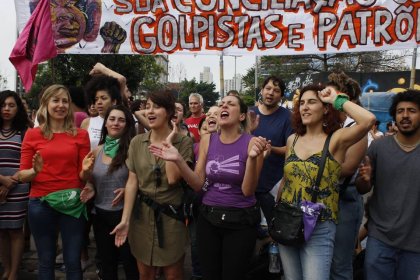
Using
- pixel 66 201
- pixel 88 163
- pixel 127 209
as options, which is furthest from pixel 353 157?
pixel 66 201

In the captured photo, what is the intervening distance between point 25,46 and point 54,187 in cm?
244

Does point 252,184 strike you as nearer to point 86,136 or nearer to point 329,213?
point 329,213

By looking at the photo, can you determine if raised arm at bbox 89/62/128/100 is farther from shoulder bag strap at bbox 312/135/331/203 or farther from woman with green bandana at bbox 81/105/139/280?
shoulder bag strap at bbox 312/135/331/203

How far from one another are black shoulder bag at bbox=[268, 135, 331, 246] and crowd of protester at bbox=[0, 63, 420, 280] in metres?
0.03

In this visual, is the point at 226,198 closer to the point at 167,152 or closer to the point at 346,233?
the point at 167,152

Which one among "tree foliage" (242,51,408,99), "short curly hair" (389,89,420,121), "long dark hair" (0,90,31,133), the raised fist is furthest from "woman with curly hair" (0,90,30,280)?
"tree foliage" (242,51,408,99)

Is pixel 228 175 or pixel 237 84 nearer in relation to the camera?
pixel 228 175

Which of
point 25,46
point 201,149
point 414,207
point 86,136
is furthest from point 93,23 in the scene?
point 414,207

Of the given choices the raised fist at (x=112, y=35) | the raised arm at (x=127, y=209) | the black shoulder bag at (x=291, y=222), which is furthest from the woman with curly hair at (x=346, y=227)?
the raised fist at (x=112, y=35)

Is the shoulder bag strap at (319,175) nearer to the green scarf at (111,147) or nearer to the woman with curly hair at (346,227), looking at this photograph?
the woman with curly hair at (346,227)

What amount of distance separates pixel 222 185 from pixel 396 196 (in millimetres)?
1194

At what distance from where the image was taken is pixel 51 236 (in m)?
3.29

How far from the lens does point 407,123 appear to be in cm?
270

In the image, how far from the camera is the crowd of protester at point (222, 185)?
8.60ft
